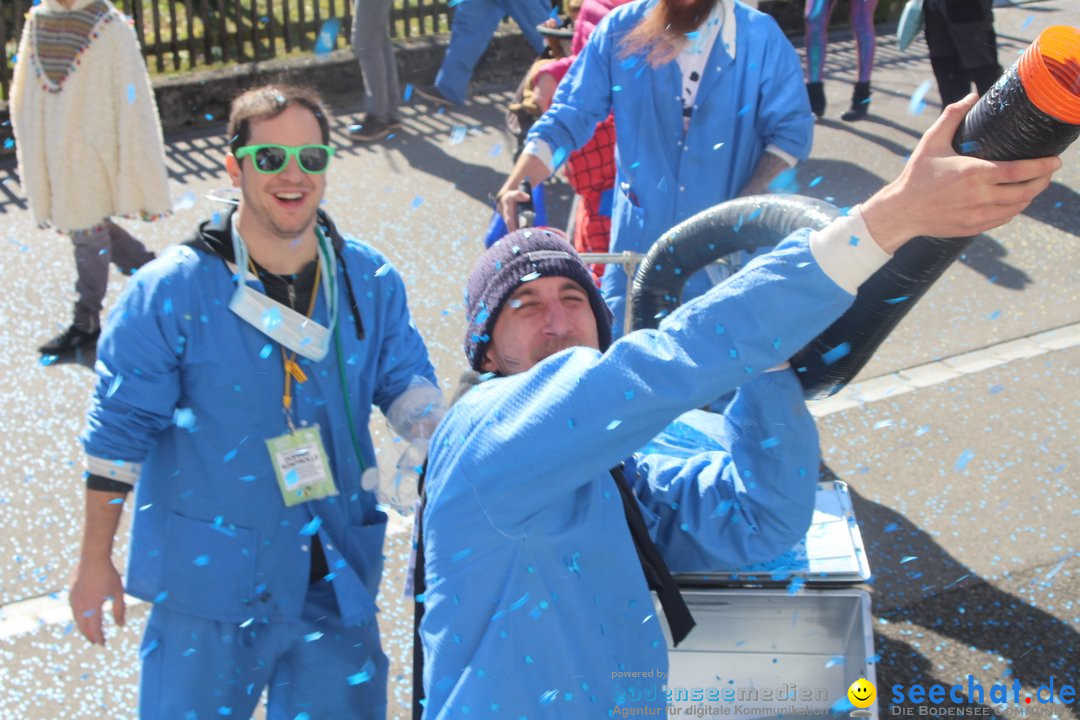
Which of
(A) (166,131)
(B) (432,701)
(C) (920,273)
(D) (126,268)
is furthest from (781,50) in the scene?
(A) (166,131)

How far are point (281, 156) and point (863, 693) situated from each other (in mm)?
1764

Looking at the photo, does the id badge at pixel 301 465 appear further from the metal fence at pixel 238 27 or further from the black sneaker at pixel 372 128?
the metal fence at pixel 238 27

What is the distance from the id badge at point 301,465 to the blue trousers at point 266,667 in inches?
10.4

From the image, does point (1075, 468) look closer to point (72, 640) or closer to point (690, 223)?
point (690, 223)

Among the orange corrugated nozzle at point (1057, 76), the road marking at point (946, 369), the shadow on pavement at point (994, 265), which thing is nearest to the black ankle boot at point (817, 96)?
the shadow on pavement at point (994, 265)

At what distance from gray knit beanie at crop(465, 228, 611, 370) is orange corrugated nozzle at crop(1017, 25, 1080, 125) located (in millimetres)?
1121

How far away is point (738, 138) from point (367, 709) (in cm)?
225

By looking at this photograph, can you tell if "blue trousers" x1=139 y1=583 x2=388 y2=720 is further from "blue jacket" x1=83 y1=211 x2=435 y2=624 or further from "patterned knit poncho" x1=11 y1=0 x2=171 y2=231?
"patterned knit poncho" x1=11 y1=0 x2=171 y2=231

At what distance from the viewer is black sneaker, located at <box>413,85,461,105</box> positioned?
9.88m

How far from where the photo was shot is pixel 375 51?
29.3ft

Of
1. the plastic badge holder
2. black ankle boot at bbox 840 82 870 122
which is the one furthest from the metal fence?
the plastic badge holder

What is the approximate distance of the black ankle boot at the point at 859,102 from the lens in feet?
Answer: 31.4

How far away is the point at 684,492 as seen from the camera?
2406 mm

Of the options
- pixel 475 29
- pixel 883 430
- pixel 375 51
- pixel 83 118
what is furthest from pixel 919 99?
pixel 83 118
